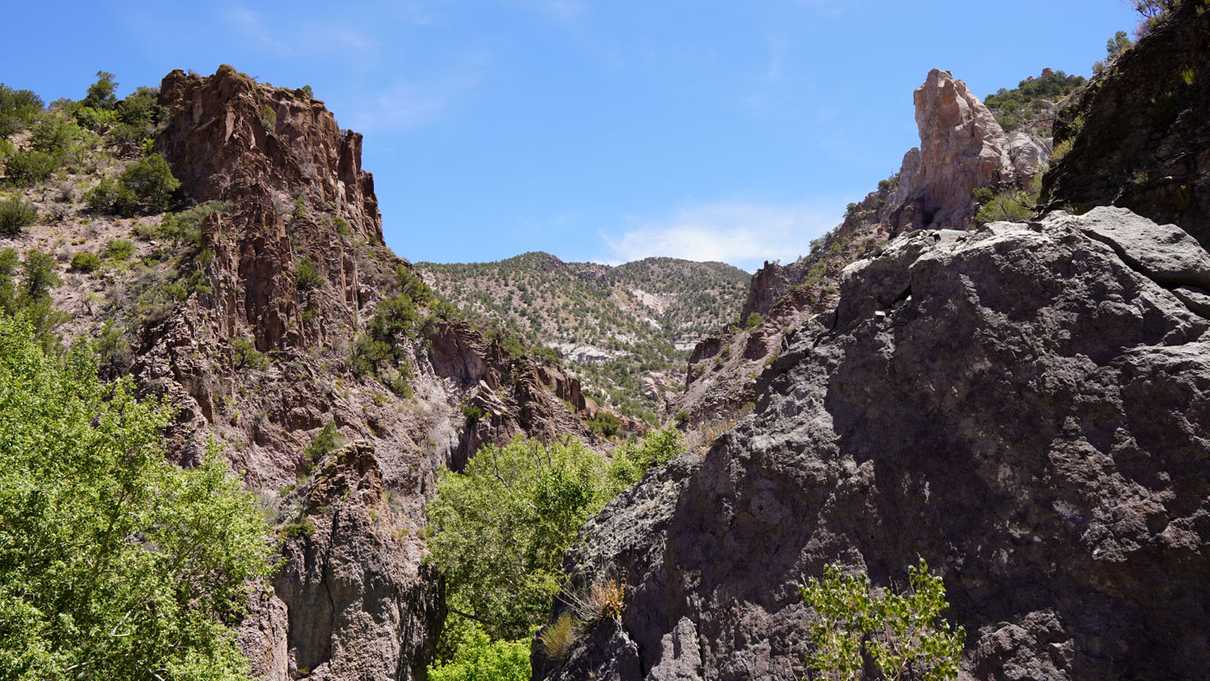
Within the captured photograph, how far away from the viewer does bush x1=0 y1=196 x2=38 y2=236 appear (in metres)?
A: 33.1

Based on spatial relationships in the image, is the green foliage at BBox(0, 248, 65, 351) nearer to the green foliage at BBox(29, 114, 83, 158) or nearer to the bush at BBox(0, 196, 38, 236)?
the bush at BBox(0, 196, 38, 236)

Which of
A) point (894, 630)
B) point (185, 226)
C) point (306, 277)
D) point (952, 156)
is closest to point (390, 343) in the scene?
point (306, 277)

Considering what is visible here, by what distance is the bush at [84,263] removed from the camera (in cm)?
3262

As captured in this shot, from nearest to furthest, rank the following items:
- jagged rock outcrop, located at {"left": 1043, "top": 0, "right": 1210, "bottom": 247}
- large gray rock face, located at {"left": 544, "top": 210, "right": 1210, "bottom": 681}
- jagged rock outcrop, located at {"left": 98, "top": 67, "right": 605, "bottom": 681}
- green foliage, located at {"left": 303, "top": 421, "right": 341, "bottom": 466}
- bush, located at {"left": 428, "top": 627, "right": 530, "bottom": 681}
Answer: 1. large gray rock face, located at {"left": 544, "top": 210, "right": 1210, "bottom": 681}
2. jagged rock outcrop, located at {"left": 1043, "top": 0, "right": 1210, "bottom": 247}
3. bush, located at {"left": 428, "top": 627, "right": 530, "bottom": 681}
4. jagged rock outcrop, located at {"left": 98, "top": 67, "right": 605, "bottom": 681}
5. green foliage, located at {"left": 303, "top": 421, "right": 341, "bottom": 466}

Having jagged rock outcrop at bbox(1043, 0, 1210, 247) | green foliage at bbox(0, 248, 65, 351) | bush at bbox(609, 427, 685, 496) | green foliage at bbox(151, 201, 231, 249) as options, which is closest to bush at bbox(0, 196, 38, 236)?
green foliage at bbox(0, 248, 65, 351)

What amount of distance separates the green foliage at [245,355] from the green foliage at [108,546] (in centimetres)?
1521

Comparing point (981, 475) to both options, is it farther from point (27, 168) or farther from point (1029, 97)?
point (1029, 97)

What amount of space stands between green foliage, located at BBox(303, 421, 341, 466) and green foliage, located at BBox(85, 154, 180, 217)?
15.3m

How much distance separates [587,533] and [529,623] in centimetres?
1182

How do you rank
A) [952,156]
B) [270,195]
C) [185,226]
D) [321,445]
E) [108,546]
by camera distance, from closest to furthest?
[108,546] → [321,445] → [185,226] → [270,195] → [952,156]

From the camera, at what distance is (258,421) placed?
109ft

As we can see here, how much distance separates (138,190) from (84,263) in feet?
28.7

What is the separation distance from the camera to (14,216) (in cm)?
3347

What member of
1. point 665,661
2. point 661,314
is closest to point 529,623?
point 665,661
